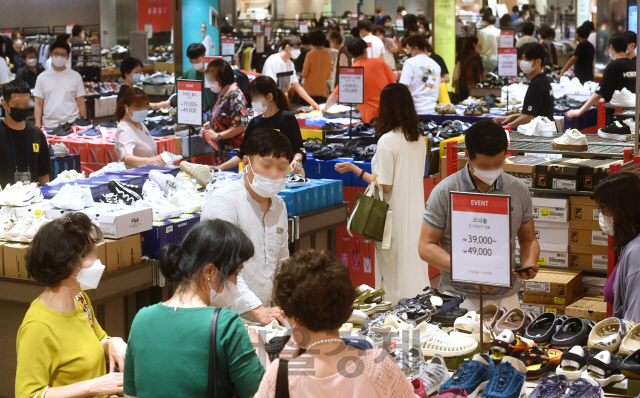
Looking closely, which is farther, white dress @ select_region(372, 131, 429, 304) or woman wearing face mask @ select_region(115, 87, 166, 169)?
woman wearing face mask @ select_region(115, 87, 166, 169)

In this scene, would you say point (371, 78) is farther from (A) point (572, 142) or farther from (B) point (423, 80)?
(A) point (572, 142)

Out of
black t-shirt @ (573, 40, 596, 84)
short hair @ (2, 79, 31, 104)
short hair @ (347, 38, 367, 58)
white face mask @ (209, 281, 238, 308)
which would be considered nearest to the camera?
white face mask @ (209, 281, 238, 308)

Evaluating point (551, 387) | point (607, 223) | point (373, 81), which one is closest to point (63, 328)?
point (551, 387)

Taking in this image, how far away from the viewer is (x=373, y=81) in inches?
352

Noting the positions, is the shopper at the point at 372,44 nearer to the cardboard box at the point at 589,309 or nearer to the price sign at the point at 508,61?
the price sign at the point at 508,61

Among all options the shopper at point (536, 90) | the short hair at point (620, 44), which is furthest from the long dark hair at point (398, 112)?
the short hair at point (620, 44)

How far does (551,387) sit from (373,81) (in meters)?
6.62

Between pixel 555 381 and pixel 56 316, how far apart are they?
1.75m

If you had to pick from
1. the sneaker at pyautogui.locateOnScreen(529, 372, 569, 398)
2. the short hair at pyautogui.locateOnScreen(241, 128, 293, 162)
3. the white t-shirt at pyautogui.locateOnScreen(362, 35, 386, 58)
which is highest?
the white t-shirt at pyautogui.locateOnScreen(362, 35, 386, 58)

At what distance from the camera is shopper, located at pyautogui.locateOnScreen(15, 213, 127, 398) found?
8.96 feet

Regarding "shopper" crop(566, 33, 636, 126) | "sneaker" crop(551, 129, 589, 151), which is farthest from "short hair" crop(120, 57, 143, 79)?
"sneaker" crop(551, 129, 589, 151)

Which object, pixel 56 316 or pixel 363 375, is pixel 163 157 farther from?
pixel 363 375

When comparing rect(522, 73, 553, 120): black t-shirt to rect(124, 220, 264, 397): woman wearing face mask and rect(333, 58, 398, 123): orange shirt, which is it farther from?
rect(124, 220, 264, 397): woman wearing face mask

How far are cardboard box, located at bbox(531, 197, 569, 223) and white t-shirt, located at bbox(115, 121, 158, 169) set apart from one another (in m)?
3.47
